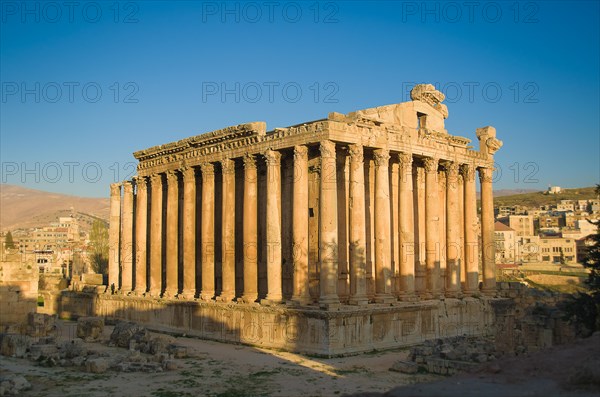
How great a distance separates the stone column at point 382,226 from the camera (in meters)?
28.6

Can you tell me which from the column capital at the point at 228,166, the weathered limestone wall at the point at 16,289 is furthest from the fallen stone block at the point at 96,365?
the column capital at the point at 228,166

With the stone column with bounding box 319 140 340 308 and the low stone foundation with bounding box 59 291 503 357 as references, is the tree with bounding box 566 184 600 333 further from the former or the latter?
the stone column with bounding box 319 140 340 308

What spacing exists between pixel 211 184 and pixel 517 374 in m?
22.6

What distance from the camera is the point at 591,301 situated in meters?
16.8

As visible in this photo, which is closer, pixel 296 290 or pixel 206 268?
pixel 296 290

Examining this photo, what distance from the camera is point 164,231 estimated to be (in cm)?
3947

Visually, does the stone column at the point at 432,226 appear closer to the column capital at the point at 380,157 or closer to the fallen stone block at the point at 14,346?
the column capital at the point at 380,157

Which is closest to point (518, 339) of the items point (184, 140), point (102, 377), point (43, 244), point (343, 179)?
point (343, 179)

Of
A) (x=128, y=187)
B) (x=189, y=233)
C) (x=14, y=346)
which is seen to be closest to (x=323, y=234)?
(x=189, y=233)

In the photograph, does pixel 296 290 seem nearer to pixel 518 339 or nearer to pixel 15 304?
pixel 518 339

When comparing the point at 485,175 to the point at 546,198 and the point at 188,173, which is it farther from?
the point at 546,198

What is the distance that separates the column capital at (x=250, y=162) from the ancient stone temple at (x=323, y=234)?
0.32ft

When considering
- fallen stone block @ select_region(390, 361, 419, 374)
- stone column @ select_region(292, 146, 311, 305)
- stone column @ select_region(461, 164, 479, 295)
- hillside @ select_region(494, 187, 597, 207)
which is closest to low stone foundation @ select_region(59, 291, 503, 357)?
stone column @ select_region(292, 146, 311, 305)

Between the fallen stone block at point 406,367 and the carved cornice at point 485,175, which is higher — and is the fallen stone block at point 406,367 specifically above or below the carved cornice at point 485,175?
below
